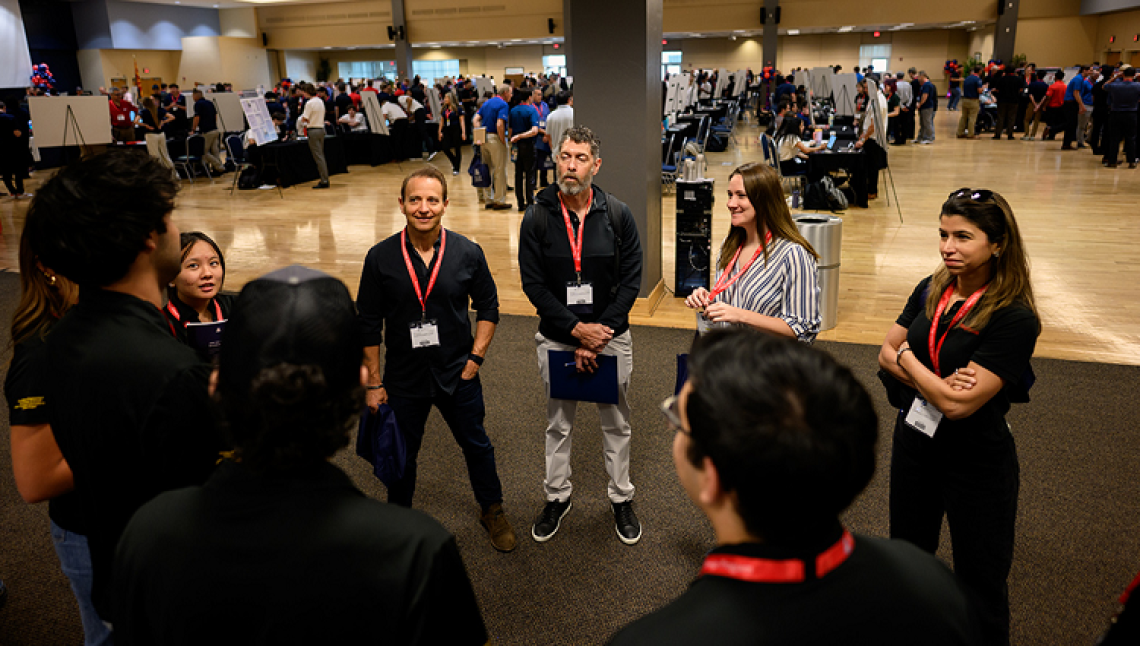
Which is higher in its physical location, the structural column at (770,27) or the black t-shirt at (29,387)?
the structural column at (770,27)

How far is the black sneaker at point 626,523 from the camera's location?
9.59 ft

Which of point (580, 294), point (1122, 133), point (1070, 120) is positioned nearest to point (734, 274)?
point (580, 294)

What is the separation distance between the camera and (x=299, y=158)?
42.6 feet

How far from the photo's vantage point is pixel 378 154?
15.5m

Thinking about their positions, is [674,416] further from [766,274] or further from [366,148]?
[366,148]

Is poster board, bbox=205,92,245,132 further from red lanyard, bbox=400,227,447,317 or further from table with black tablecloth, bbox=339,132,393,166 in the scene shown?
red lanyard, bbox=400,227,447,317

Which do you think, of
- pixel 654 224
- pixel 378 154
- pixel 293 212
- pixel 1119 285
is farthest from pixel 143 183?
pixel 378 154

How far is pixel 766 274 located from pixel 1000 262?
2.60 ft

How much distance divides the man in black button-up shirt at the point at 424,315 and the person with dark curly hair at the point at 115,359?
1222 millimetres

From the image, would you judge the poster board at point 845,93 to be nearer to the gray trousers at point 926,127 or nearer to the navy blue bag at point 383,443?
the gray trousers at point 926,127

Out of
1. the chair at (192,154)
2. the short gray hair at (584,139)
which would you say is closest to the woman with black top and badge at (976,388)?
the short gray hair at (584,139)

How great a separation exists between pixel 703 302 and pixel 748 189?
17.2 inches

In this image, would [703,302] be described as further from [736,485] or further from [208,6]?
[208,6]

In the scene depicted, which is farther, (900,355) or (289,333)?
(900,355)
